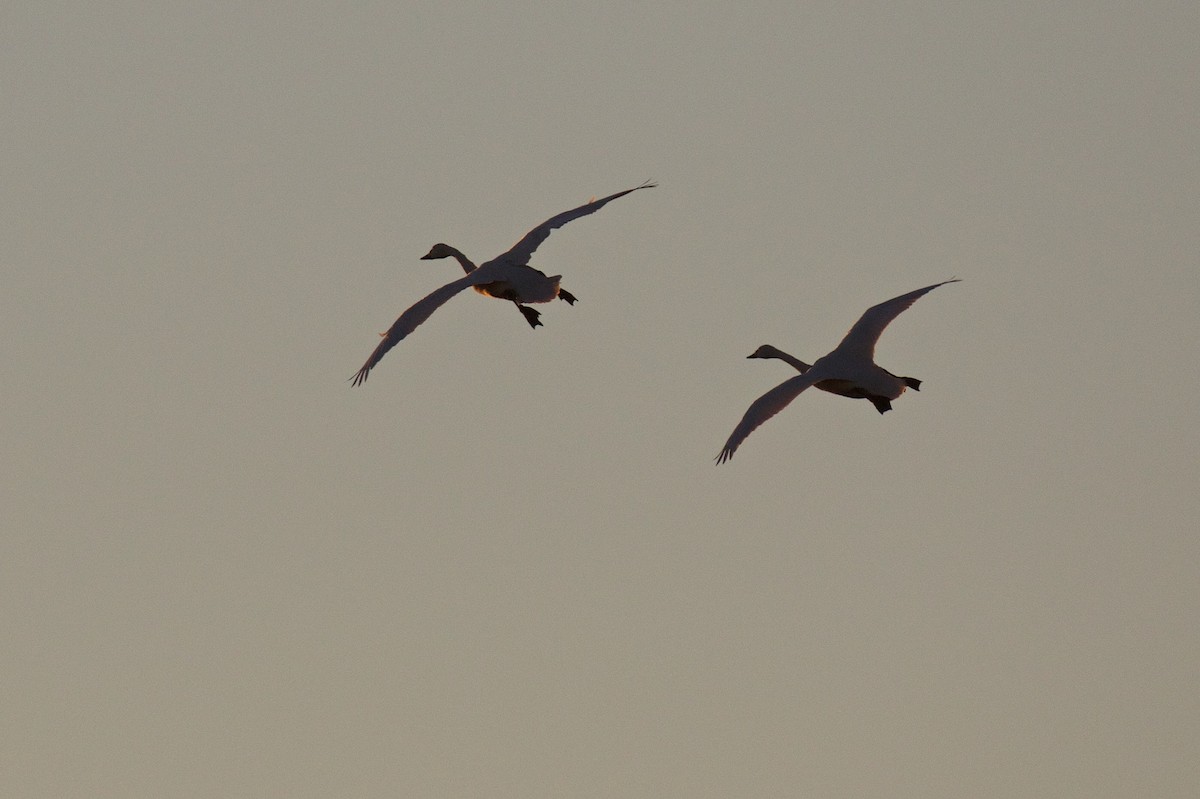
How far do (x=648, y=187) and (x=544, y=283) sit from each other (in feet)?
7.82

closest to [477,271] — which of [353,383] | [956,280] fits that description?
[353,383]

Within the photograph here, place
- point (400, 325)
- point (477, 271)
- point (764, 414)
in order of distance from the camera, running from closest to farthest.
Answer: point (764, 414)
point (400, 325)
point (477, 271)

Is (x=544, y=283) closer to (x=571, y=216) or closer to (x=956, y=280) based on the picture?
(x=571, y=216)

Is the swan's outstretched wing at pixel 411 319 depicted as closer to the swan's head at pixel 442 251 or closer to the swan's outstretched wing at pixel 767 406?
the swan's outstretched wing at pixel 767 406

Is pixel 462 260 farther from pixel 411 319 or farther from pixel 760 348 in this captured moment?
pixel 411 319

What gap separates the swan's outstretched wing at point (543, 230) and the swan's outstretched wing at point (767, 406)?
6512mm

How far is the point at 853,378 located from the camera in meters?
41.7

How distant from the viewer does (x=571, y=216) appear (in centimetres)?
4666

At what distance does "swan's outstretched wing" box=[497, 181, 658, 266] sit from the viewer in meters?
45.9

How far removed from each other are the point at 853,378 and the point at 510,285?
647 centimetres

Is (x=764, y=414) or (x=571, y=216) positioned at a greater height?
(x=571, y=216)

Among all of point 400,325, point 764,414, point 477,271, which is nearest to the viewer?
point 764,414

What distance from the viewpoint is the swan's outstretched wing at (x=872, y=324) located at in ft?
140

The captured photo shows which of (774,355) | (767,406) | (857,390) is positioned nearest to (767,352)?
(774,355)
